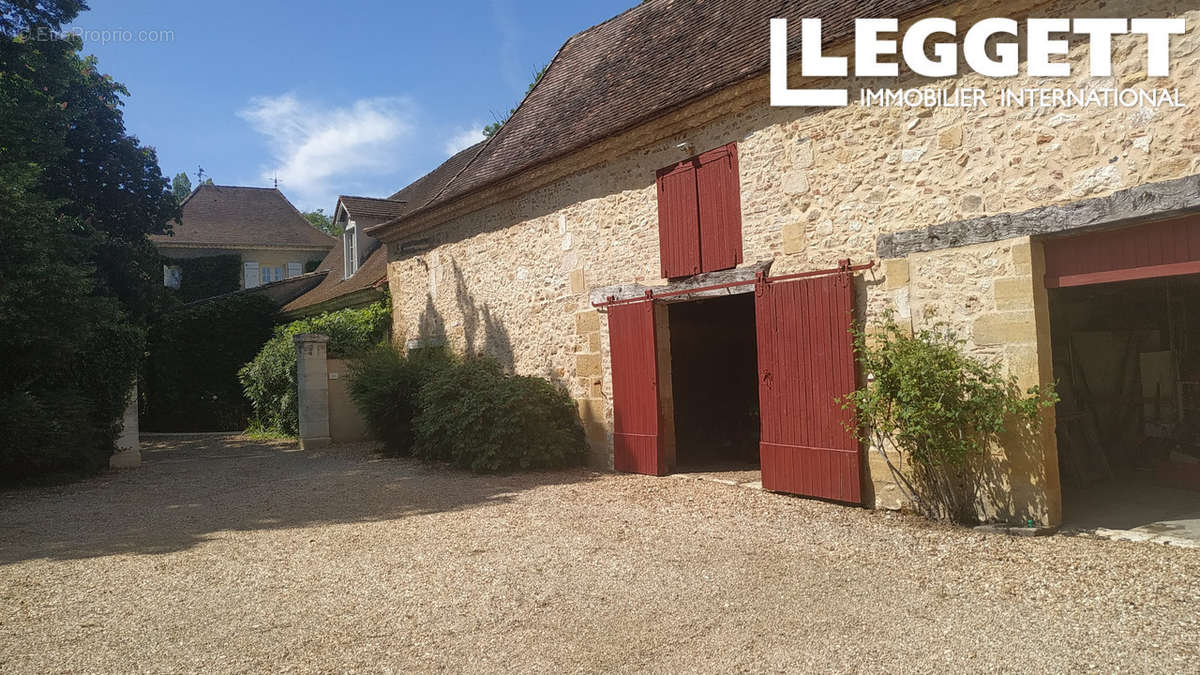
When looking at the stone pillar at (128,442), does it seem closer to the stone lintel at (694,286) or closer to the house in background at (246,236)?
the stone lintel at (694,286)

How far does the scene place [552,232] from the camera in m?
9.68

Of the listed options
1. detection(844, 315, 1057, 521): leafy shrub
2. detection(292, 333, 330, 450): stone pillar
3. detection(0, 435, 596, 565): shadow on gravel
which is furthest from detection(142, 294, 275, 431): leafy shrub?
detection(844, 315, 1057, 521): leafy shrub

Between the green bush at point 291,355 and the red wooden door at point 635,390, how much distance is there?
20.6 ft

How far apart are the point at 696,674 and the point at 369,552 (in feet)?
9.78

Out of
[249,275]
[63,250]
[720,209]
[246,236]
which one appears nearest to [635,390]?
[720,209]

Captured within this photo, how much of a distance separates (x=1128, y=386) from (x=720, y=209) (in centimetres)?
459

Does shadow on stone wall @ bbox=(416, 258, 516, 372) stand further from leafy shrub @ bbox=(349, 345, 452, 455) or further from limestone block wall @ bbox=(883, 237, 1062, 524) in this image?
limestone block wall @ bbox=(883, 237, 1062, 524)

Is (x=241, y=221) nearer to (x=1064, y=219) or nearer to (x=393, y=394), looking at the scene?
(x=393, y=394)

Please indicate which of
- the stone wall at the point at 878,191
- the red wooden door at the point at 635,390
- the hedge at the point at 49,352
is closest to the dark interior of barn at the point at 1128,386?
the stone wall at the point at 878,191

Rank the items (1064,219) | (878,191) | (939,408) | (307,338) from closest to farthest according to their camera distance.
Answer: (1064,219), (939,408), (878,191), (307,338)

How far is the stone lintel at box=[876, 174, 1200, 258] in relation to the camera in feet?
15.4

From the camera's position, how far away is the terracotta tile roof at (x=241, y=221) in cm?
2780

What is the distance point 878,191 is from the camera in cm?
626

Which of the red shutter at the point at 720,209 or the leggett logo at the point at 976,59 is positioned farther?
the red shutter at the point at 720,209
